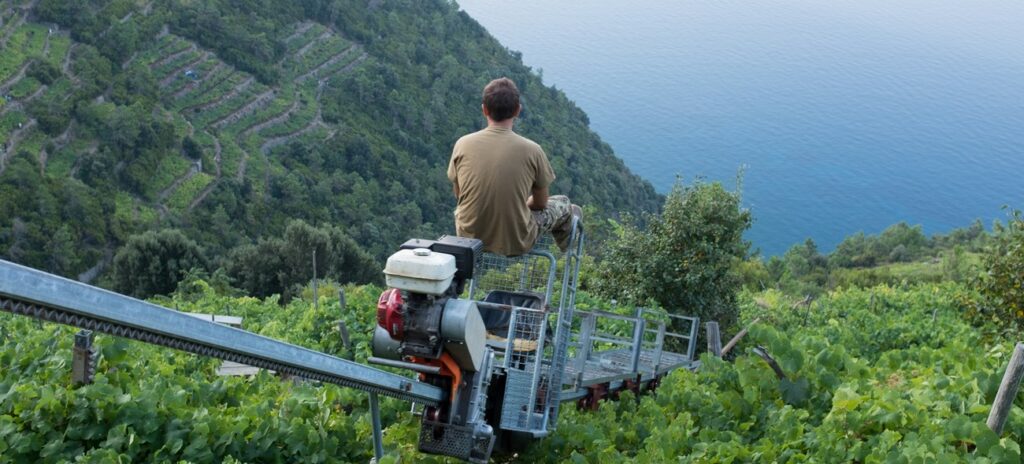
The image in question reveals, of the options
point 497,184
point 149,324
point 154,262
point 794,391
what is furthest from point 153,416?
point 154,262

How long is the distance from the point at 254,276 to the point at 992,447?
4271 cm

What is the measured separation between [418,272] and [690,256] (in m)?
16.3

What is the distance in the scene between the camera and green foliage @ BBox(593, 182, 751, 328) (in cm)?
1989

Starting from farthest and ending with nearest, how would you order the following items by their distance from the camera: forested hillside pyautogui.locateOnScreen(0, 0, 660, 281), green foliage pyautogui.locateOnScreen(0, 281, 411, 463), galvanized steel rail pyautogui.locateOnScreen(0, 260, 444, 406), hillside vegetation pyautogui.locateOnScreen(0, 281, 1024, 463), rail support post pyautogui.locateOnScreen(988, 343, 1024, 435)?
forested hillside pyautogui.locateOnScreen(0, 0, 660, 281) < rail support post pyautogui.locateOnScreen(988, 343, 1024, 435) < hillside vegetation pyautogui.locateOnScreen(0, 281, 1024, 463) < green foliage pyautogui.locateOnScreen(0, 281, 411, 463) < galvanized steel rail pyautogui.locateOnScreen(0, 260, 444, 406)

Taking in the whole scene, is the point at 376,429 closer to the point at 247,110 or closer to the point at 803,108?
the point at 247,110

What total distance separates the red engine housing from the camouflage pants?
1637 millimetres

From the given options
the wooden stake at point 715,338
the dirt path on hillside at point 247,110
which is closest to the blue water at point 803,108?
the dirt path on hillside at point 247,110

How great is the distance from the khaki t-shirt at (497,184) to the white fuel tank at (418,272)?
1.27m

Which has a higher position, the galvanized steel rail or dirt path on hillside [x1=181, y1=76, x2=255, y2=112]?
dirt path on hillside [x1=181, y1=76, x2=255, y2=112]

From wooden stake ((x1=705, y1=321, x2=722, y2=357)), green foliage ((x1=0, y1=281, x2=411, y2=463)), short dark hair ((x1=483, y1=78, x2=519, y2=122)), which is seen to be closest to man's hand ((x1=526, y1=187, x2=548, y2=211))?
short dark hair ((x1=483, y1=78, x2=519, y2=122))

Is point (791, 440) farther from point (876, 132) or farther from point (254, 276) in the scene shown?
point (876, 132)

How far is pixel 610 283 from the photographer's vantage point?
21.1 metres

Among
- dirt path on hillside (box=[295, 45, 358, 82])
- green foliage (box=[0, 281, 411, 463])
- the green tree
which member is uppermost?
dirt path on hillside (box=[295, 45, 358, 82])

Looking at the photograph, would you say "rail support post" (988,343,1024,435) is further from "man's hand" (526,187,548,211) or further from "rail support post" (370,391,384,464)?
"rail support post" (370,391,384,464)
